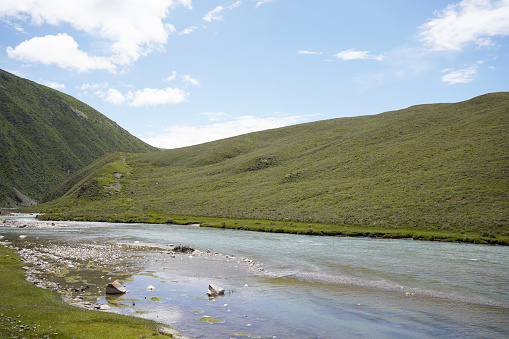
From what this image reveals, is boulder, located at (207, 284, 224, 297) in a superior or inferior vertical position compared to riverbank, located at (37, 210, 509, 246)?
superior

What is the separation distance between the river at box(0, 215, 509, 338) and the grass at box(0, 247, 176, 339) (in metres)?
1.80

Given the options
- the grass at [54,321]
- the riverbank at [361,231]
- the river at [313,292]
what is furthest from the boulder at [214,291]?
the riverbank at [361,231]

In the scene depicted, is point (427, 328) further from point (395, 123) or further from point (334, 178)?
point (395, 123)

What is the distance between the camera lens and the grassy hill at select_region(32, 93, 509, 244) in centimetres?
6316

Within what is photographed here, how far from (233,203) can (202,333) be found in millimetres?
88122

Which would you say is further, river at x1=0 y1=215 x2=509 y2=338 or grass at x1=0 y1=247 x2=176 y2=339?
river at x1=0 y1=215 x2=509 y2=338

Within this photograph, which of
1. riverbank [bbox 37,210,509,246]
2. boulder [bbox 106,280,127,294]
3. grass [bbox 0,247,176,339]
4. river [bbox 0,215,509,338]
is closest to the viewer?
grass [bbox 0,247,176,339]

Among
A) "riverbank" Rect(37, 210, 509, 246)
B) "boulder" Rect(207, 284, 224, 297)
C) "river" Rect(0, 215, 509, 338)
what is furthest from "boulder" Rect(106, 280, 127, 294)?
"riverbank" Rect(37, 210, 509, 246)

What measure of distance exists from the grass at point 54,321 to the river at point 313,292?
5.91 feet

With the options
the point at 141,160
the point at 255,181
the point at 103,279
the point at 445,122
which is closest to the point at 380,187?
the point at 255,181

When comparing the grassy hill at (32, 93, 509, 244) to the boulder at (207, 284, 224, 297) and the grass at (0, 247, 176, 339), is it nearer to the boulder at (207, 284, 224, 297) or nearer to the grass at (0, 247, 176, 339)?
the boulder at (207, 284, 224, 297)

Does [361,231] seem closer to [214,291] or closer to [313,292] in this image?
[313,292]

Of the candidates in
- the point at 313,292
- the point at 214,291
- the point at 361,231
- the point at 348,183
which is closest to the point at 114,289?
the point at 214,291

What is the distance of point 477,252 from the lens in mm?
38500
